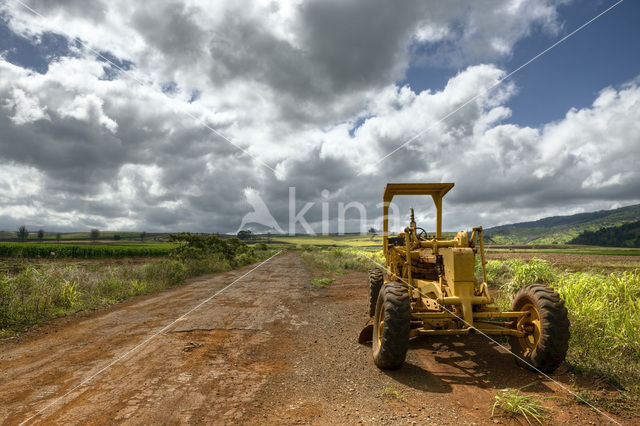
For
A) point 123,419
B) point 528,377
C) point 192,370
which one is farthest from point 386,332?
point 123,419

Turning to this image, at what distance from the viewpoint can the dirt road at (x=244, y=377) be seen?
3.63m

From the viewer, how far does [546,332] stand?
444 cm

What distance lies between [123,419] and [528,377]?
526cm

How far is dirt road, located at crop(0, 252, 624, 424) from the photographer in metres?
3.63

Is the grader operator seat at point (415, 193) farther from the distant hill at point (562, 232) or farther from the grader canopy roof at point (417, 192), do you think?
the distant hill at point (562, 232)

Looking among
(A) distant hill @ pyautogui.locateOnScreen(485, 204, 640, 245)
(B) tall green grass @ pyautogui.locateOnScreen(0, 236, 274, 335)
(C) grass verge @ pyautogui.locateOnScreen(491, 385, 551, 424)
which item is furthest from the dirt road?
(A) distant hill @ pyautogui.locateOnScreen(485, 204, 640, 245)

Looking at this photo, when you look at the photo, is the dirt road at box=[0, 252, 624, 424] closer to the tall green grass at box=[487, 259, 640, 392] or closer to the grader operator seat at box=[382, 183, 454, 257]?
the tall green grass at box=[487, 259, 640, 392]

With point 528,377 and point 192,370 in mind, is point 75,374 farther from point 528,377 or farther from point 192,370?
point 528,377

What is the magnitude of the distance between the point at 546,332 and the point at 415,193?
3.96 metres

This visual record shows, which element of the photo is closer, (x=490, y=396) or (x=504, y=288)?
(x=490, y=396)

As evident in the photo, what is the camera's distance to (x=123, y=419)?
343 centimetres

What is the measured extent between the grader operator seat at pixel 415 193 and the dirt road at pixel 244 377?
95.5 inches

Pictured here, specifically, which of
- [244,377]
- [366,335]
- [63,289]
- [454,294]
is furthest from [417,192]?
[63,289]

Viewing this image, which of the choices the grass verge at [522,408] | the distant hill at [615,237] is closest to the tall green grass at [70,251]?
the grass verge at [522,408]
